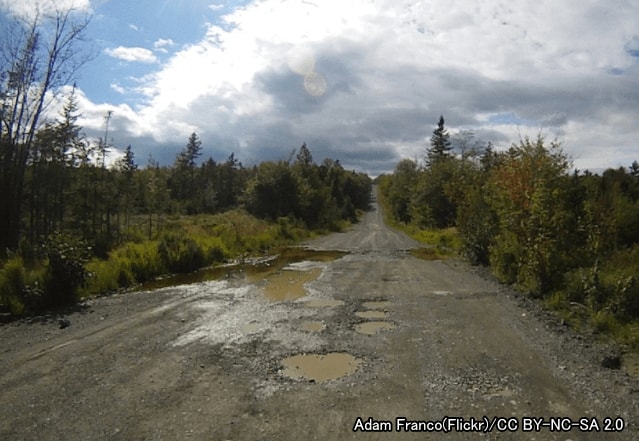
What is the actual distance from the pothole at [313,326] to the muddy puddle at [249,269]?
5.15 m

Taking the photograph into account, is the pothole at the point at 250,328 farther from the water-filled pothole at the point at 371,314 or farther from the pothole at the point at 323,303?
the water-filled pothole at the point at 371,314

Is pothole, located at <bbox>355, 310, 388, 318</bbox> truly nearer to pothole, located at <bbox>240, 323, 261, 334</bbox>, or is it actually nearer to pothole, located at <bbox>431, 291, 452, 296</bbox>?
pothole, located at <bbox>240, 323, 261, 334</bbox>

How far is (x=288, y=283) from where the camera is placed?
510 inches

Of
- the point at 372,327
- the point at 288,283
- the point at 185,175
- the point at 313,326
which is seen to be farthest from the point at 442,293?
the point at 185,175

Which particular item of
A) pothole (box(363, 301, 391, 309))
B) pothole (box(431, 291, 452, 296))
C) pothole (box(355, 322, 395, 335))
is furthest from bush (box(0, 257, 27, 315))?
pothole (box(431, 291, 452, 296))

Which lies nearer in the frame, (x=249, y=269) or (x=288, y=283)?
(x=288, y=283)

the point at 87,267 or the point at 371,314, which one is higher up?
the point at 87,267

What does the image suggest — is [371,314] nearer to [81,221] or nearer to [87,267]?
[87,267]

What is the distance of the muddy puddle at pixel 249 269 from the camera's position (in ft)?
45.4

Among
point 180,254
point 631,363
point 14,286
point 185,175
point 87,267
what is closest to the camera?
point 631,363

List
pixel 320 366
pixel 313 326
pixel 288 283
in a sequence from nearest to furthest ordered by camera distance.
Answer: pixel 320 366
pixel 313 326
pixel 288 283

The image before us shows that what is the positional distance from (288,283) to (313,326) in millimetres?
5018

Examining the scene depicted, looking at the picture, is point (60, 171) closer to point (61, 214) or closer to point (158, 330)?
point (61, 214)

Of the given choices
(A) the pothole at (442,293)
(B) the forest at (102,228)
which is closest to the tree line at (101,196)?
(B) the forest at (102,228)
